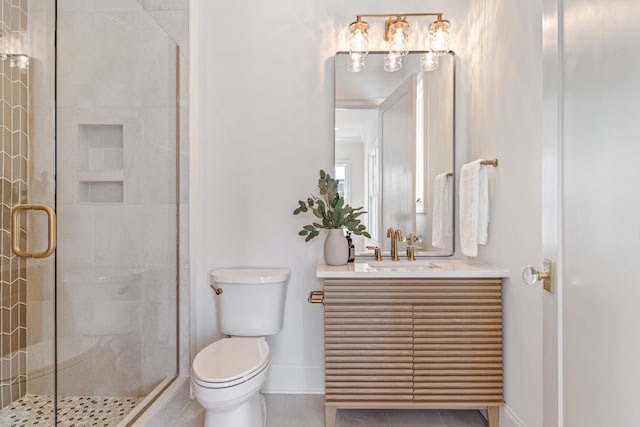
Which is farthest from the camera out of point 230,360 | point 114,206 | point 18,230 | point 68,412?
point 114,206

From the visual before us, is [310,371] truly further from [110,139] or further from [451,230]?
[110,139]

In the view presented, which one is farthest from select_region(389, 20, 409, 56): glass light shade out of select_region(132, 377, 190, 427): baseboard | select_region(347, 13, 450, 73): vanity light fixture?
select_region(132, 377, 190, 427): baseboard

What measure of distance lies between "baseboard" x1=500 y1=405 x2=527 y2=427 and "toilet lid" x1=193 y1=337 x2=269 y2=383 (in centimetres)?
118

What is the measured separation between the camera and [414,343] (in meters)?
1.97

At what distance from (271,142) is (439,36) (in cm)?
118

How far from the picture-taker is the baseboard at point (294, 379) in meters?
2.46

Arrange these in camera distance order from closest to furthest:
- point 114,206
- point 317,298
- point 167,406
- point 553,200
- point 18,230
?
point 553,200, point 18,230, point 114,206, point 167,406, point 317,298

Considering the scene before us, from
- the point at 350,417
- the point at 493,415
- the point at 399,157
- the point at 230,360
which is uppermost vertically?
the point at 399,157

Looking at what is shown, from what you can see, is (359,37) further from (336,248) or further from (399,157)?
(336,248)

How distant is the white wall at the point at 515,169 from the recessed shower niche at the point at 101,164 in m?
1.89

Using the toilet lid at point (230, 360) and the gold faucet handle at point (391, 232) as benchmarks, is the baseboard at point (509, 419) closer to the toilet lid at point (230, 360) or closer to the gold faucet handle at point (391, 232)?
the gold faucet handle at point (391, 232)

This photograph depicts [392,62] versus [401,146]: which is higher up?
[392,62]

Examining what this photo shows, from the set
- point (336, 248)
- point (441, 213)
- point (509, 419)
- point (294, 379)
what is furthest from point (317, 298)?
point (509, 419)

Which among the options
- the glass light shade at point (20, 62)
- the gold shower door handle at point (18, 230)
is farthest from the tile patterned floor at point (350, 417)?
the glass light shade at point (20, 62)
